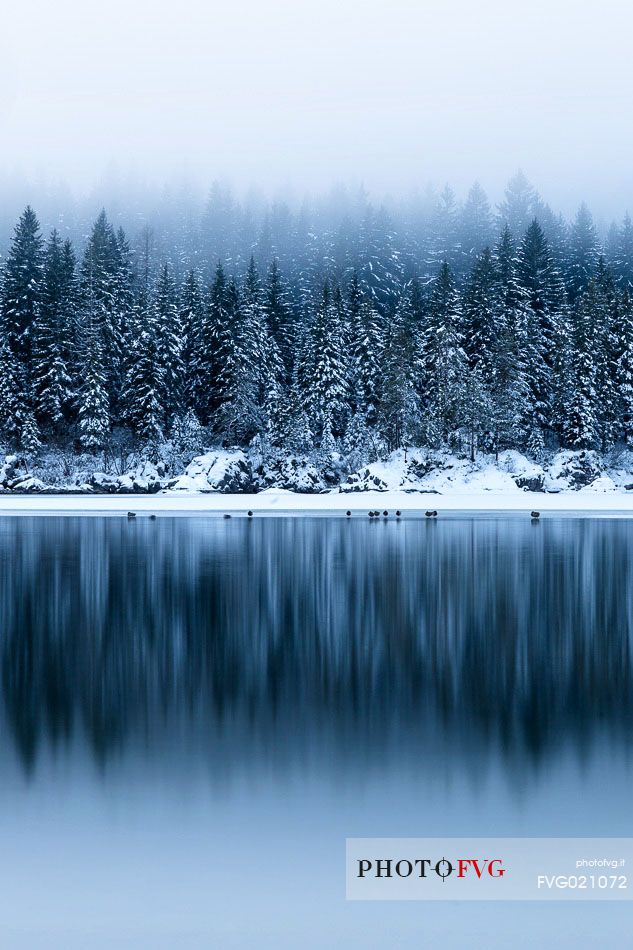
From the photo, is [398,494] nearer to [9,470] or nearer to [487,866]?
[9,470]

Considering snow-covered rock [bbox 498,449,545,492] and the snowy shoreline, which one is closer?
the snowy shoreline

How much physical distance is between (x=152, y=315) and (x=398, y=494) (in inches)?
992

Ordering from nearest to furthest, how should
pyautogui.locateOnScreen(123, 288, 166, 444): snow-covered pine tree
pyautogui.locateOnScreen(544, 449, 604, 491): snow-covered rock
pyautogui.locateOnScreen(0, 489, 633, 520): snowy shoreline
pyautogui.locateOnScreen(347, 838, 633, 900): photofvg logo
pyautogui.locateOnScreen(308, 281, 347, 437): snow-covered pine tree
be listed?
pyautogui.locateOnScreen(347, 838, 633, 900): photofvg logo < pyautogui.locateOnScreen(0, 489, 633, 520): snowy shoreline < pyautogui.locateOnScreen(544, 449, 604, 491): snow-covered rock < pyautogui.locateOnScreen(123, 288, 166, 444): snow-covered pine tree < pyautogui.locateOnScreen(308, 281, 347, 437): snow-covered pine tree

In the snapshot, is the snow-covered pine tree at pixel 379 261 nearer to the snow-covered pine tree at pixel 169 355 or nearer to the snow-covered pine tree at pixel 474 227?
the snow-covered pine tree at pixel 474 227

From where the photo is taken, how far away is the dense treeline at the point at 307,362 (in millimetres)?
69125

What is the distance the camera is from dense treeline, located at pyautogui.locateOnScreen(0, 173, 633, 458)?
69.1m

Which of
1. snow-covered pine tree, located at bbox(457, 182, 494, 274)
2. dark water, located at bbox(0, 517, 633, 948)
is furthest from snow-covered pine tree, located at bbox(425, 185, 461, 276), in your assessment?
dark water, located at bbox(0, 517, 633, 948)

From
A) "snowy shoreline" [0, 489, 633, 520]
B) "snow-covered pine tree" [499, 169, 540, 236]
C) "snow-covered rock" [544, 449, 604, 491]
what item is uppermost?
"snow-covered pine tree" [499, 169, 540, 236]

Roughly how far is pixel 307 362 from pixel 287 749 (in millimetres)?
62671

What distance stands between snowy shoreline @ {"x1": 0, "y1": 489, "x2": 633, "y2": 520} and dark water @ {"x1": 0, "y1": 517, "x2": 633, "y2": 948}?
36343mm

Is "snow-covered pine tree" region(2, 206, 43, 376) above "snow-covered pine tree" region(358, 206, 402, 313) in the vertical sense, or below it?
below

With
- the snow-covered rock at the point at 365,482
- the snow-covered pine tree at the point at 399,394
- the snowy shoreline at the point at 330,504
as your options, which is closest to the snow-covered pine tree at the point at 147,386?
the snowy shoreline at the point at 330,504

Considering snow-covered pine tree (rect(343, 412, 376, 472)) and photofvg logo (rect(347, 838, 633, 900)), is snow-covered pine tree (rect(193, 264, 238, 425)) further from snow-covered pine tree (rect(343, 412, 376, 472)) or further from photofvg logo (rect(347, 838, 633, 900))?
photofvg logo (rect(347, 838, 633, 900))

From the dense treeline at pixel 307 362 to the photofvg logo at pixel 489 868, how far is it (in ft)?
204
